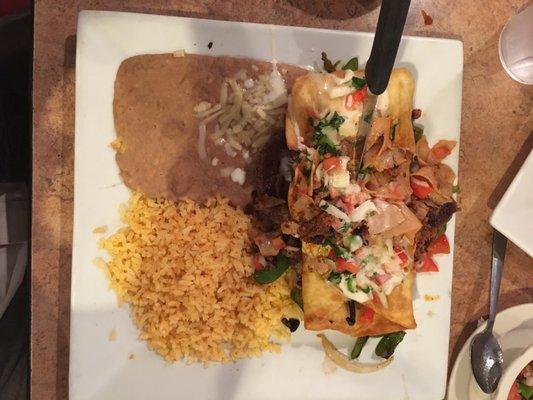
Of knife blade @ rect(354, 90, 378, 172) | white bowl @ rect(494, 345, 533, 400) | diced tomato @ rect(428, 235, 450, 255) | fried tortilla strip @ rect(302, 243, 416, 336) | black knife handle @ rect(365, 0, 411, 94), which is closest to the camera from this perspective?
black knife handle @ rect(365, 0, 411, 94)

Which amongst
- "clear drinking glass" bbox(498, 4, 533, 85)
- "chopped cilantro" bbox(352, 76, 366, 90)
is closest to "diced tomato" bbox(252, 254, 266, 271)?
"chopped cilantro" bbox(352, 76, 366, 90)

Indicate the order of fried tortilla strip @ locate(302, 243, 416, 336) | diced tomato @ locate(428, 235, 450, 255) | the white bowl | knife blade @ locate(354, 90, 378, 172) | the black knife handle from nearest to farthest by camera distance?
the black knife handle < knife blade @ locate(354, 90, 378, 172) < fried tortilla strip @ locate(302, 243, 416, 336) < the white bowl < diced tomato @ locate(428, 235, 450, 255)

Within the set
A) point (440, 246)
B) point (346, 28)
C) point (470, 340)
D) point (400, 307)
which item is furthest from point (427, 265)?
point (346, 28)

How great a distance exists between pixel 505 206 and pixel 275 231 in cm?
91

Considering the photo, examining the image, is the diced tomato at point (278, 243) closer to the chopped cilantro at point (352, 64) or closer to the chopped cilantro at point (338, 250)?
the chopped cilantro at point (338, 250)

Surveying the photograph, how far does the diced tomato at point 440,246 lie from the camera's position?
7.02 ft

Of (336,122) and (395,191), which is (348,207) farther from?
(336,122)

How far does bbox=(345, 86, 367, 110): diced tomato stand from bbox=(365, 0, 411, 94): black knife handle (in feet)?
1.83

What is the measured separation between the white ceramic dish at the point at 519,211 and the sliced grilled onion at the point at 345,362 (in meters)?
0.68

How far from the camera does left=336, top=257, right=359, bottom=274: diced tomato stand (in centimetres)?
183

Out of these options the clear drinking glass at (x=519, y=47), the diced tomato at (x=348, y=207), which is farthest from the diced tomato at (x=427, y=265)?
the clear drinking glass at (x=519, y=47)

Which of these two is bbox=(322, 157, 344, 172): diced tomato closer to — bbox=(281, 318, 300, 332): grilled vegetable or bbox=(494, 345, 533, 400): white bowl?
bbox=(281, 318, 300, 332): grilled vegetable

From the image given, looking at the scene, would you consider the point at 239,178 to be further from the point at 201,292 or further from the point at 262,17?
the point at 262,17

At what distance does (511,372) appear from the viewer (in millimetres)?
2061
